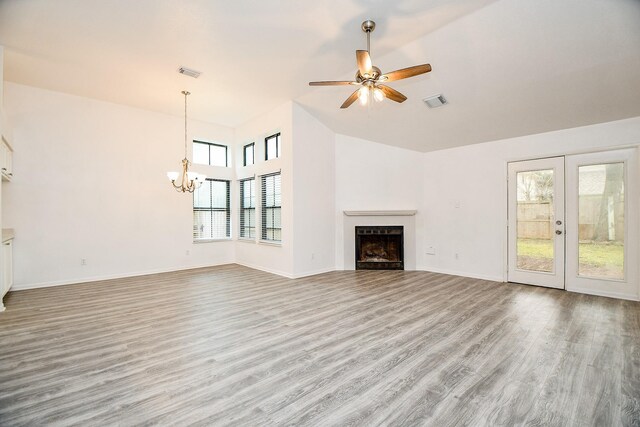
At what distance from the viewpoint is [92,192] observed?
5.41 meters

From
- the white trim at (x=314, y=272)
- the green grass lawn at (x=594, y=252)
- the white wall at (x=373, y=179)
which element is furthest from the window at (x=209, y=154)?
the green grass lawn at (x=594, y=252)

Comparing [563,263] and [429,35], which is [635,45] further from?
[563,263]

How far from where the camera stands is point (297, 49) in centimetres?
378

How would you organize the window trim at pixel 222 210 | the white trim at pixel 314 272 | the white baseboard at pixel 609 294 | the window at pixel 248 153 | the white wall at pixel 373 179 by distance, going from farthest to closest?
the window at pixel 248 153
the window trim at pixel 222 210
the white wall at pixel 373 179
the white trim at pixel 314 272
the white baseboard at pixel 609 294

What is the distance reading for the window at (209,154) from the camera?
22.3ft

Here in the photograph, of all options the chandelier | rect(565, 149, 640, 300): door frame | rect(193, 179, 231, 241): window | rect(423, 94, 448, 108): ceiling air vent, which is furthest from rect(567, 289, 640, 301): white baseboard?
rect(193, 179, 231, 241): window

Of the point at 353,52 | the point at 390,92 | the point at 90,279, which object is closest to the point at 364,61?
the point at 390,92

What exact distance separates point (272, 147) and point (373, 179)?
2.41 metres

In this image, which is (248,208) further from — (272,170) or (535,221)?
(535,221)

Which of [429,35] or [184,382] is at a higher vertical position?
[429,35]

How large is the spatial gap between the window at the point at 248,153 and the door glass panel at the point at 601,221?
6.40 m

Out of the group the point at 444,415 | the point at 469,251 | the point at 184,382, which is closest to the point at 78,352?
the point at 184,382

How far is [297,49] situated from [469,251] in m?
4.82

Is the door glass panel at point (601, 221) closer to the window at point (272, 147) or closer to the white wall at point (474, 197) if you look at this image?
the white wall at point (474, 197)
